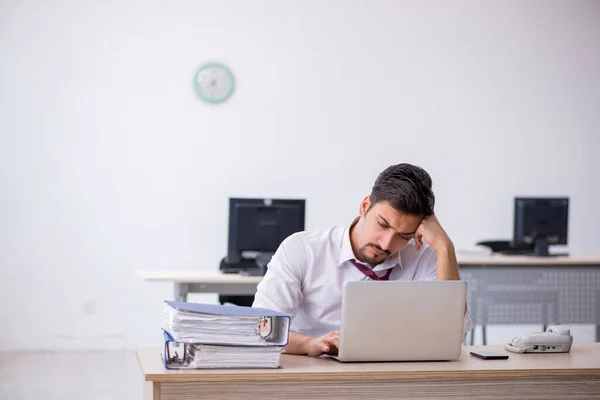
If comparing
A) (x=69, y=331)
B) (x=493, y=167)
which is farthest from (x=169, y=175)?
(x=493, y=167)

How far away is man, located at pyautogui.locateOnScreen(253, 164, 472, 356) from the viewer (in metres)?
2.49

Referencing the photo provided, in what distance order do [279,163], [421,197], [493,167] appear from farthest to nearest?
[493,167], [279,163], [421,197]

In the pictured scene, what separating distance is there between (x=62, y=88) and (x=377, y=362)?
4.85 metres

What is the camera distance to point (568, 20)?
7391 millimetres

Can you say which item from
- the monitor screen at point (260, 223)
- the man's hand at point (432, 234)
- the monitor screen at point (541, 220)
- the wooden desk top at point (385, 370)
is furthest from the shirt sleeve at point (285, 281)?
the monitor screen at point (541, 220)

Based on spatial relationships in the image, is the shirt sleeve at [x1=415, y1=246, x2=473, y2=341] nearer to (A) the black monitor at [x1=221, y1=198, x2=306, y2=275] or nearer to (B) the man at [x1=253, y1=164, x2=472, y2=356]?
(B) the man at [x1=253, y1=164, x2=472, y2=356]

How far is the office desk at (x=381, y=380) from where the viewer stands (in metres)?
1.94

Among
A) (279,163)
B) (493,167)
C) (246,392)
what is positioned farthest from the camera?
(493,167)

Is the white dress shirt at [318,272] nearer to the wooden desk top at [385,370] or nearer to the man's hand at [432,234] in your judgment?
the man's hand at [432,234]

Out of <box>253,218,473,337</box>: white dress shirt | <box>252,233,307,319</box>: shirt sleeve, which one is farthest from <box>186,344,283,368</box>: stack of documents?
<box>253,218,473,337</box>: white dress shirt

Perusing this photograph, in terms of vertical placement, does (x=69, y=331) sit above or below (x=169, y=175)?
below

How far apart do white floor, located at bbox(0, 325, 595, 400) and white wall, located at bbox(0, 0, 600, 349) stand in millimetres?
315

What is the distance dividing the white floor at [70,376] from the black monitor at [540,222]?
2799 millimetres

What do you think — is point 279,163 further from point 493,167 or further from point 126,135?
point 493,167
